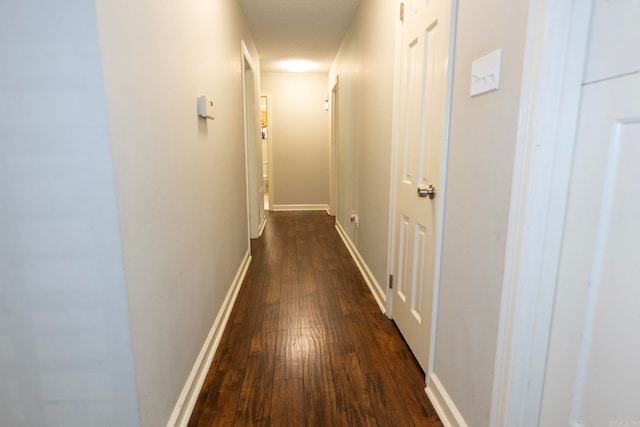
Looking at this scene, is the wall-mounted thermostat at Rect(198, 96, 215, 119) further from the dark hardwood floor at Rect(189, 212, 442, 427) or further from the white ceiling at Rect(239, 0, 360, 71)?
the white ceiling at Rect(239, 0, 360, 71)

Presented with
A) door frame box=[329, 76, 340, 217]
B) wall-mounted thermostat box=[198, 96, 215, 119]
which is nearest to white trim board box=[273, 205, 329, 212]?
door frame box=[329, 76, 340, 217]

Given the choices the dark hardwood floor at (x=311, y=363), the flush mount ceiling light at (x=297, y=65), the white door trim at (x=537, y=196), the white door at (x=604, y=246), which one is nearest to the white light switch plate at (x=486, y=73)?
the white door trim at (x=537, y=196)

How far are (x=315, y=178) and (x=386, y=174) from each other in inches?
153

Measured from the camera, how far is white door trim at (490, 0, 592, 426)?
0.81m

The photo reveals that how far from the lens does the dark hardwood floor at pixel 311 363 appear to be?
143cm

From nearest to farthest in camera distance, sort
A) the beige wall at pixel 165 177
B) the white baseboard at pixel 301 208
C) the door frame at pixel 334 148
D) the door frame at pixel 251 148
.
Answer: the beige wall at pixel 165 177, the door frame at pixel 251 148, the door frame at pixel 334 148, the white baseboard at pixel 301 208

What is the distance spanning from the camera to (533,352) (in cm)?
94

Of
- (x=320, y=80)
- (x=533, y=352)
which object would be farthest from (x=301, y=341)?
(x=320, y=80)

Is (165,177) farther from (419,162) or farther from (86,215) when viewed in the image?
(419,162)

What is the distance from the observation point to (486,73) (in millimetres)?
1063

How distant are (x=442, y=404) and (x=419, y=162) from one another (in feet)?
3.53

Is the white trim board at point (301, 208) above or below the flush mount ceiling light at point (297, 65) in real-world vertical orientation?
below

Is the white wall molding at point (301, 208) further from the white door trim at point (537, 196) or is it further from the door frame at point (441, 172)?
the white door trim at point (537, 196)

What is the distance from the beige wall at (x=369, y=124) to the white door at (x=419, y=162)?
26cm
